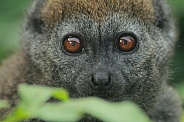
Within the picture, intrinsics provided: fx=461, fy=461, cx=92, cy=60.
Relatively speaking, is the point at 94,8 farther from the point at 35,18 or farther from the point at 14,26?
the point at 14,26

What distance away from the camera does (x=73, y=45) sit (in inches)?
197

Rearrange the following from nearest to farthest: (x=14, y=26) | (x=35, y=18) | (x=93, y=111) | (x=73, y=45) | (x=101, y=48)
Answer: (x=93, y=111), (x=101, y=48), (x=73, y=45), (x=35, y=18), (x=14, y=26)

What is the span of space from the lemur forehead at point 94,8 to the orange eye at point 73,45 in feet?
0.84

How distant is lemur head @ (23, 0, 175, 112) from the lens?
15.5ft

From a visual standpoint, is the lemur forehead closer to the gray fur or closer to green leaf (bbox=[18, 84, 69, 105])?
the gray fur

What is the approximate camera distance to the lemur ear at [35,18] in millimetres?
5418

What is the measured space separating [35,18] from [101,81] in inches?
57.8

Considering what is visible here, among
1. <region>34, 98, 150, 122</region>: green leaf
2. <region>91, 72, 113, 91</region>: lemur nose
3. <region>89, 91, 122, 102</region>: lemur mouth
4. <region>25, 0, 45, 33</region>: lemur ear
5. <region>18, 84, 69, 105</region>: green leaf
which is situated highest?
<region>25, 0, 45, 33</region>: lemur ear

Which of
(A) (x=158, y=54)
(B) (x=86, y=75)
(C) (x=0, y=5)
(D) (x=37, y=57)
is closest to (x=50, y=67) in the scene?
(D) (x=37, y=57)

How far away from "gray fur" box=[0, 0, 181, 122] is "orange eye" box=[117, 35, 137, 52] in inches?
2.5

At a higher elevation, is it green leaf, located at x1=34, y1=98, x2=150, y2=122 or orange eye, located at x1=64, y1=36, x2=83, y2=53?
orange eye, located at x1=64, y1=36, x2=83, y2=53

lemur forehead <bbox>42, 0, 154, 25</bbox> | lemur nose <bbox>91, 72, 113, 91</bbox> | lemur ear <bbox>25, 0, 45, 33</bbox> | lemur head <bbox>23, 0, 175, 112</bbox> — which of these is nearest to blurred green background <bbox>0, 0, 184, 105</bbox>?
lemur ear <bbox>25, 0, 45, 33</bbox>

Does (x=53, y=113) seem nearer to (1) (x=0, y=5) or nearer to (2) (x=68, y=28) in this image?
(2) (x=68, y=28)

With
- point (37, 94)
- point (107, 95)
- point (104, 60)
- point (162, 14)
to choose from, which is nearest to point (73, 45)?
point (104, 60)
